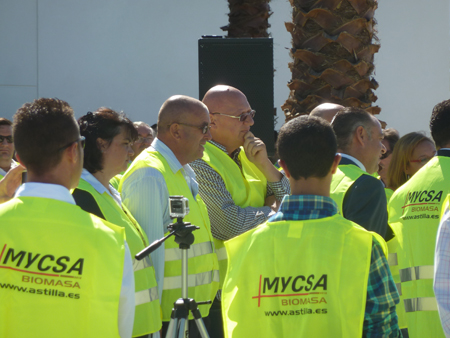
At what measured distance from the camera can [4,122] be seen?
465cm

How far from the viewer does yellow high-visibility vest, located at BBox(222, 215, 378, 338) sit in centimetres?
183

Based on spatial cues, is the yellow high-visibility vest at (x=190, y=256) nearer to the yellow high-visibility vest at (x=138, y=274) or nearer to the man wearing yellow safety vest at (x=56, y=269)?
the yellow high-visibility vest at (x=138, y=274)

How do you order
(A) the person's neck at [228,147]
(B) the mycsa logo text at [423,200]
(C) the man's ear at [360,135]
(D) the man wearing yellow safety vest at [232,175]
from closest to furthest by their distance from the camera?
(B) the mycsa logo text at [423,200], (C) the man's ear at [360,135], (D) the man wearing yellow safety vest at [232,175], (A) the person's neck at [228,147]

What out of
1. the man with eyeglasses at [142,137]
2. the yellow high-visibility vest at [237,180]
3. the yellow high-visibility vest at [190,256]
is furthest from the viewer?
the man with eyeglasses at [142,137]

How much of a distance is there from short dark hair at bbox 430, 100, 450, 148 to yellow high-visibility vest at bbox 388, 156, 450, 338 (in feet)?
0.34

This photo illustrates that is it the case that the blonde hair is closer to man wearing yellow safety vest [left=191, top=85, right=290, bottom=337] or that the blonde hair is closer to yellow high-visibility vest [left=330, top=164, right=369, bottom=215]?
man wearing yellow safety vest [left=191, top=85, right=290, bottom=337]

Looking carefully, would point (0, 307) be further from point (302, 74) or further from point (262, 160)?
point (302, 74)

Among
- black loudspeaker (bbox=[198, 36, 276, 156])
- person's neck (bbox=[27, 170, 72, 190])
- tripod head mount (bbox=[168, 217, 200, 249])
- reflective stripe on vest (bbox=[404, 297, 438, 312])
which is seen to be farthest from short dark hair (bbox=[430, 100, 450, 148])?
black loudspeaker (bbox=[198, 36, 276, 156])

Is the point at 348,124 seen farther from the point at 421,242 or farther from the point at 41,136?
the point at 41,136

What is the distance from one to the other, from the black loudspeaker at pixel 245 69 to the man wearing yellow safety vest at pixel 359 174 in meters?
2.09

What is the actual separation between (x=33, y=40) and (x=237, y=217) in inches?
291

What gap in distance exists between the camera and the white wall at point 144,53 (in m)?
9.47

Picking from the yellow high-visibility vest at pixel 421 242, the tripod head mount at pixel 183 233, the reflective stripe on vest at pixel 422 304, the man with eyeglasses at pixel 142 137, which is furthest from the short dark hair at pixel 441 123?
the man with eyeglasses at pixel 142 137

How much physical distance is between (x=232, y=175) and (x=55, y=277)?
2006 mm
